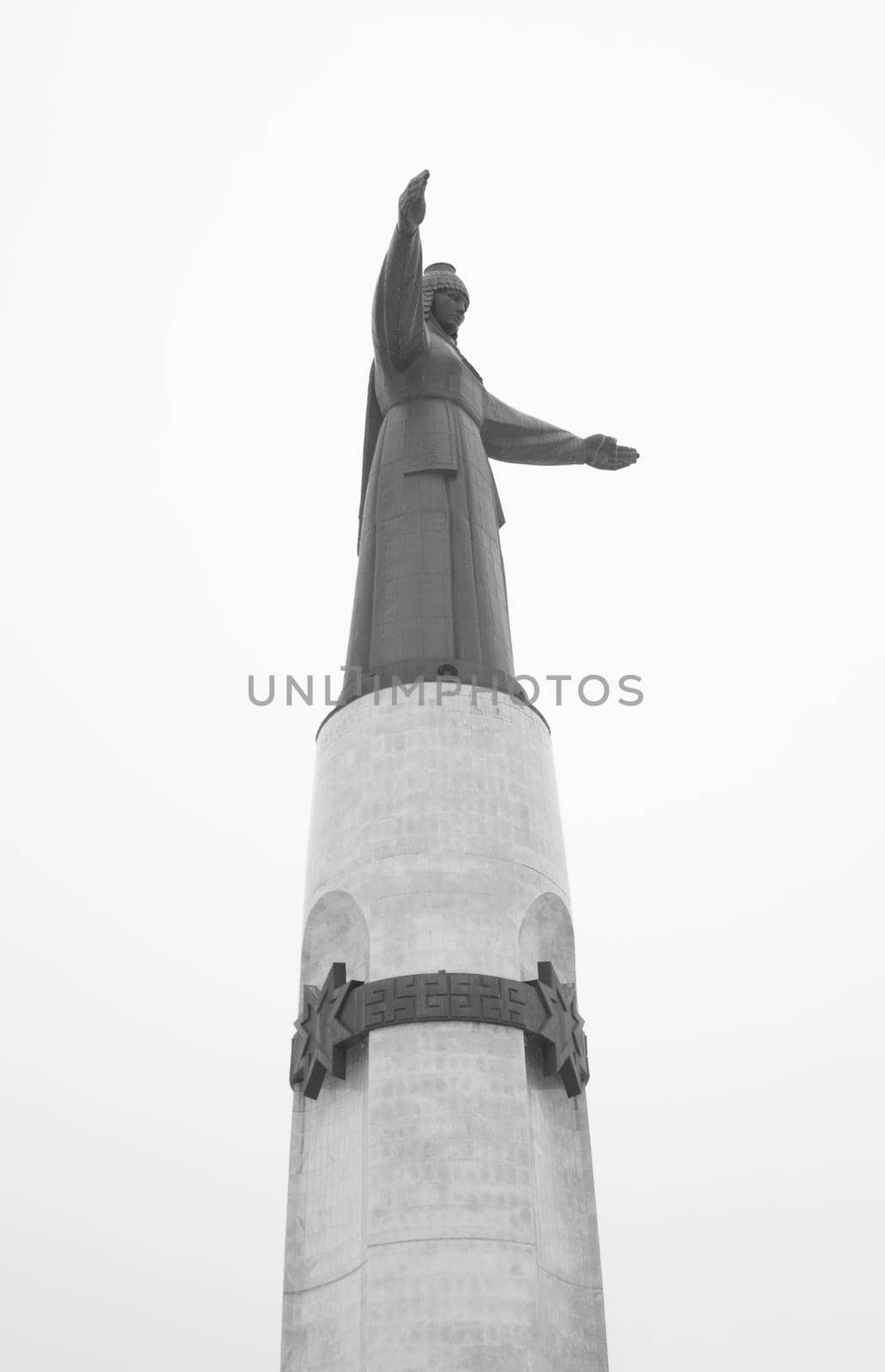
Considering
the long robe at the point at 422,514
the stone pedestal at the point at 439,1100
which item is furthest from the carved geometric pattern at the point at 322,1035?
the long robe at the point at 422,514

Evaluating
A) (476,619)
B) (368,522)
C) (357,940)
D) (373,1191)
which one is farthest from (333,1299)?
(368,522)

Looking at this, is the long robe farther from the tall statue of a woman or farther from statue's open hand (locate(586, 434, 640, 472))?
statue's open hand (locate(586, 434, 640, 472))

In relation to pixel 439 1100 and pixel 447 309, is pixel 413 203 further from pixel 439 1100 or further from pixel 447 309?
pixel 439 1100

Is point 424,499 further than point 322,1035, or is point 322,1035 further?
point 424,499

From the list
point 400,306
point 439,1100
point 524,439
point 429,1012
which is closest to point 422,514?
point 400,306

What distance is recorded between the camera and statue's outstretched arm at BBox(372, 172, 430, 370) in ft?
73.2

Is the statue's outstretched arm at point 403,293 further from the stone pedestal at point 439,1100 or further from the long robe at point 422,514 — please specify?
the stone pedestal at point 439,1100

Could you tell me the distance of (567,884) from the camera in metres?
21.7

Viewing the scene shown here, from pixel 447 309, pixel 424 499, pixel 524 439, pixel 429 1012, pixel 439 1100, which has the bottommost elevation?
pixel 439 1100

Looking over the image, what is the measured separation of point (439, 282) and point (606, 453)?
530 cm

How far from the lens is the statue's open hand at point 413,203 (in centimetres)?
2191

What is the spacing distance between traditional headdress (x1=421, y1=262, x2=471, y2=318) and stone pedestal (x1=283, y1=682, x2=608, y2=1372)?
32.4 ft

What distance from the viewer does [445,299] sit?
27.4 meters

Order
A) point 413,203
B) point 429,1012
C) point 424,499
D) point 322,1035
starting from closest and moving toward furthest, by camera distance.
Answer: point 429,1012
point 322,1035
point 413,203
point 424,499
